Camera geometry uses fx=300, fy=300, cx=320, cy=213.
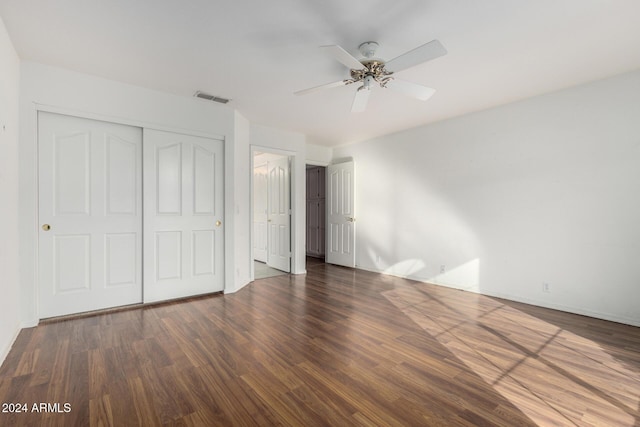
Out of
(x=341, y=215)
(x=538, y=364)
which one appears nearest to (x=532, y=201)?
(x=538, y=364)

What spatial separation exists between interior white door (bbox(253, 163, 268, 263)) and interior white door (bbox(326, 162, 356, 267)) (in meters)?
1.44

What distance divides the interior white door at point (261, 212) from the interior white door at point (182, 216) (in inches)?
90.9

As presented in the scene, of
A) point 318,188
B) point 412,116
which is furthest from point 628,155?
point 318,188

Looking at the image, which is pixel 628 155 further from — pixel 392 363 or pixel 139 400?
pixel 139 400

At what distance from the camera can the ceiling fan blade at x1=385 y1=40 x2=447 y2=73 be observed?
7.09ft

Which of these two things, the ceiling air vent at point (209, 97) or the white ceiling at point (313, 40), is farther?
the ceiling air vent at point (209, 97)

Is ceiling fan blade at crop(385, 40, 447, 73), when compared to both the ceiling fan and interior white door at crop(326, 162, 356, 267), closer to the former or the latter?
the ceiling fan

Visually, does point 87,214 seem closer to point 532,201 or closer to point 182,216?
point 182,216

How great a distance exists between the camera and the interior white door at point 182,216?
3760 mm

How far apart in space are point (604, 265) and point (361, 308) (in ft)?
9.09

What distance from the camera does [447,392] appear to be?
6.47ft

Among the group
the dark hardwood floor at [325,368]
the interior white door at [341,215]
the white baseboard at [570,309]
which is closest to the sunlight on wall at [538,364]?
the dark hardwood floor at [325,368]

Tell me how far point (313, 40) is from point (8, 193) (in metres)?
2.95

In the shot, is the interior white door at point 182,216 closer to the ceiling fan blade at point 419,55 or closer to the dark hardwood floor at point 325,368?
the dark hardwood floor at point 325,368
